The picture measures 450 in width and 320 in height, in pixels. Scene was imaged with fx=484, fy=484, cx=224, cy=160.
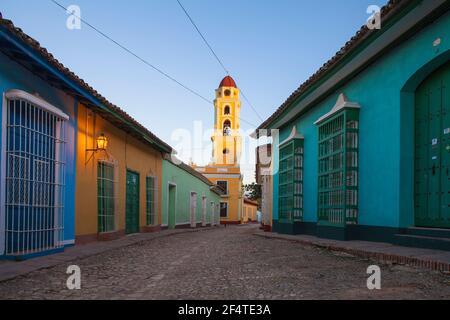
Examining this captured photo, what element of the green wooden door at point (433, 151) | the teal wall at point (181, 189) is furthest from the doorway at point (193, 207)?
the green wooden door at point (433, 151)

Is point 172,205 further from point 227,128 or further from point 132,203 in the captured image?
point 227,128

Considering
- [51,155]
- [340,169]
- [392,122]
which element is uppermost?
[392,122]

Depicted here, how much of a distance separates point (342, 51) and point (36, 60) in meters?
5.09

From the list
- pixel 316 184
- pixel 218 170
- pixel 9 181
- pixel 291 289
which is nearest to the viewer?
pixel 291 289

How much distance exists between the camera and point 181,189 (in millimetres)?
22656

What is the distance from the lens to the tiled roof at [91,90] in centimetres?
609

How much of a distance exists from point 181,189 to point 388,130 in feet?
50.7

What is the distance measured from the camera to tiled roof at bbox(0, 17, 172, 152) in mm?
6086

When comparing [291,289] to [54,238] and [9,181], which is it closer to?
[9,181]

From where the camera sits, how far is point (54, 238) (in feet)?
25.8

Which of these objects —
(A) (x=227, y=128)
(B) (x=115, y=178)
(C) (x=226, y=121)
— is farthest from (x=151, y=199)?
(A) (x=227, y=128)

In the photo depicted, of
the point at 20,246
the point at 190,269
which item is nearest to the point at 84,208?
the point at 20,246

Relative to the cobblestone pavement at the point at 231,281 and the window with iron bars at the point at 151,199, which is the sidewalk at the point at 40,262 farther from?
the window with iron bars at the point at 151,199
